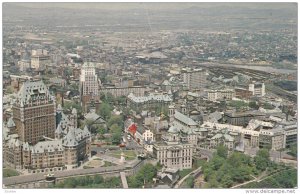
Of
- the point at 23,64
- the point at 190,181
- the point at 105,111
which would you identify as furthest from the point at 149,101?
the point at 190,181

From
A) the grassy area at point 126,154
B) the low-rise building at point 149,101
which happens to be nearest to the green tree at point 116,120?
the low-rise building at point 149,101

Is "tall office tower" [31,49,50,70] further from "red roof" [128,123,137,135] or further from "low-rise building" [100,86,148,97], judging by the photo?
"red roof" [128,123,137,135]

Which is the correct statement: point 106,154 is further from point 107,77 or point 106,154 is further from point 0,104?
point 107,77

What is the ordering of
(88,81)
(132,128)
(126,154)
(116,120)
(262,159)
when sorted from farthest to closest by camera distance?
(88,81), (116,120), (132,128), (126,154), (262,159)

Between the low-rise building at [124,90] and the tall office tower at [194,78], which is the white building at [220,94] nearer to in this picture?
the tall office tower at [194,78]

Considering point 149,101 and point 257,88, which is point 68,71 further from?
point 257,88

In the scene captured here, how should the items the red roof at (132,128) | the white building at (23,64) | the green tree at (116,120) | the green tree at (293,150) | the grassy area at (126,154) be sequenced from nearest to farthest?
the grassy area at (126,154) < the green tree at (293,150) < the red roof at (132,128) < the green tree at (116,120) < the white building at (23,64)

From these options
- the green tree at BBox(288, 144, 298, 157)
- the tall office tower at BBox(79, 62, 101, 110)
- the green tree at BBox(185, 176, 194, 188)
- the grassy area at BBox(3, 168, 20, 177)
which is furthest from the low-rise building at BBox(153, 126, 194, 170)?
the tall office tower at BBox(79, 62, 101, 110)
